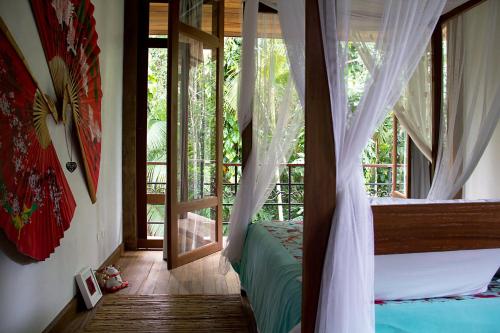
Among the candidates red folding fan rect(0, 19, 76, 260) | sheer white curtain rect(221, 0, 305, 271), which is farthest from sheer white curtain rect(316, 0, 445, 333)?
red folding fan rect(0, 19, 76, 260)

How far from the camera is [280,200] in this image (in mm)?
5977

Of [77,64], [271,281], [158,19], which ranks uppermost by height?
[158,19]

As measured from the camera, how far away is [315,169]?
5.43ft

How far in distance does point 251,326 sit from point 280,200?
3154 millimetres

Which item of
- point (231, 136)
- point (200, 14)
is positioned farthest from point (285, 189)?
point (200, 14)

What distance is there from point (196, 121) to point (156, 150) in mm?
2299

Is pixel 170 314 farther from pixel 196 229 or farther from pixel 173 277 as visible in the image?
pixel 196 229

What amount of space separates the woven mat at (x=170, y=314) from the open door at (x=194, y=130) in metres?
0.83

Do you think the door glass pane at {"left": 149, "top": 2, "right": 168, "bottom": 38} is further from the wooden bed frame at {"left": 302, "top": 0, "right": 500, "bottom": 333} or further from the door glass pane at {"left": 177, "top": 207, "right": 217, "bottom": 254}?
the wooden bed frame at {"left": 302, "top": 0, "right": 500, "bottom": 333}

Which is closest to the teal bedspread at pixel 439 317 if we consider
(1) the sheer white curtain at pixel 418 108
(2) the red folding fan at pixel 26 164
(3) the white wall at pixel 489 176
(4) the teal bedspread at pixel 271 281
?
(4) the teal bedspread at pixel 271 281

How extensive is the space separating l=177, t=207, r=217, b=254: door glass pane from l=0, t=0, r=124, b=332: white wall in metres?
0.63

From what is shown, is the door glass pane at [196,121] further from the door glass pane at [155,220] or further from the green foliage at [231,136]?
the door glass pane at [155,220]

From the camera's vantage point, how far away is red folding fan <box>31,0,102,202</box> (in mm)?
2562

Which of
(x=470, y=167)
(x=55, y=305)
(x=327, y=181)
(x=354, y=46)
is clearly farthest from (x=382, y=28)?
(x=55, y=305)
